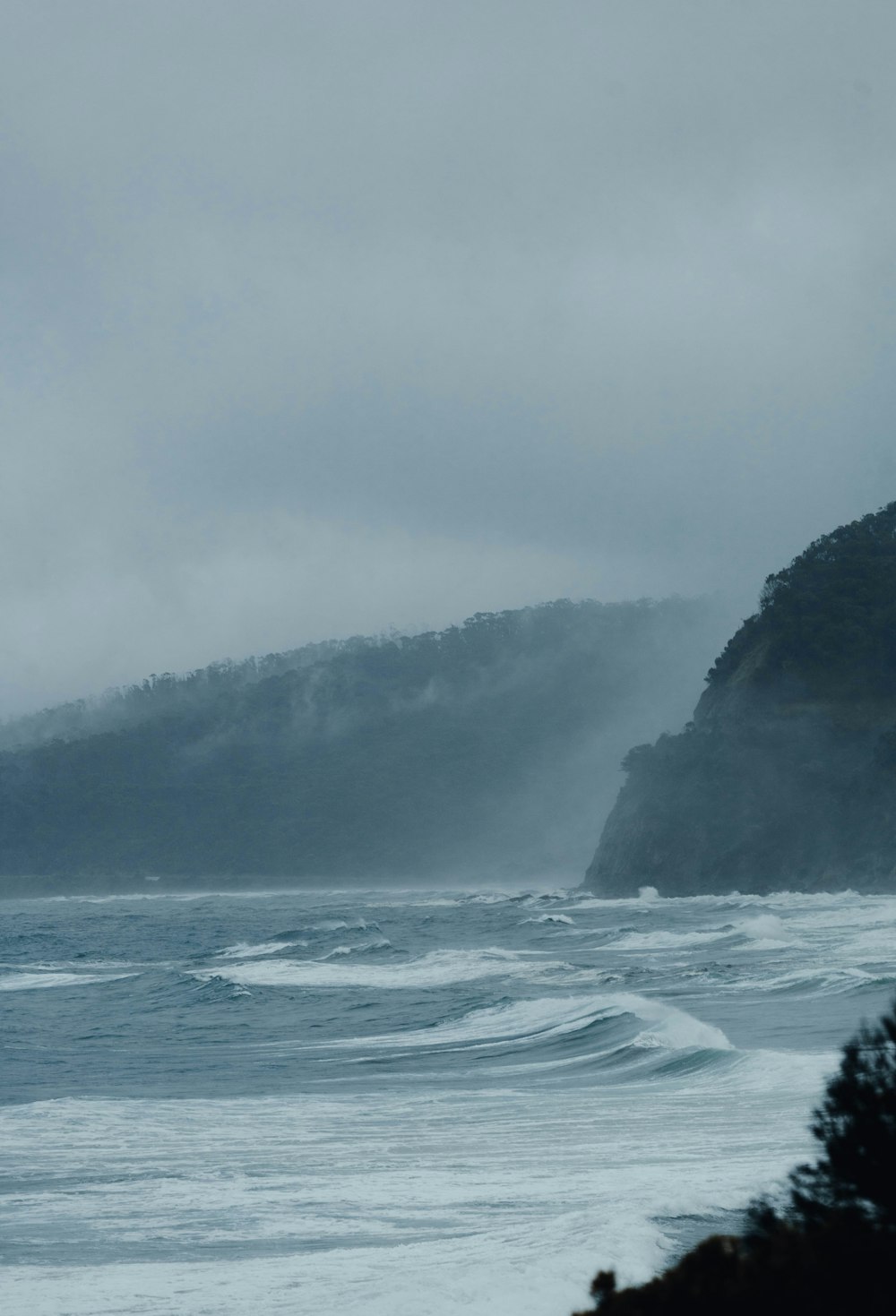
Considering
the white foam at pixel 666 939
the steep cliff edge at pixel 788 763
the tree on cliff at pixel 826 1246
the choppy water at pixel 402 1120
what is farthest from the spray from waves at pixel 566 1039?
the steep cliff edge at pixel 788 763

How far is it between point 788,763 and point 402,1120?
5541 cm

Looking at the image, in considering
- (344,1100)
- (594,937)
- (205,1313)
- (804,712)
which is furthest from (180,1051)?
(804,712)

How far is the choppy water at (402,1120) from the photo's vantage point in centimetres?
873

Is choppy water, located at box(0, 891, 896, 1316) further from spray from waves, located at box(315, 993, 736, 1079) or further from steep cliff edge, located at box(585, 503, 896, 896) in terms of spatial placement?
steep cliff edge, located at box(585, 503, 896, 896)

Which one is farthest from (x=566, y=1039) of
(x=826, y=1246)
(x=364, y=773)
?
(x=364, y=773)

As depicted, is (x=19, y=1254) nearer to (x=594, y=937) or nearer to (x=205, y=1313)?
(x=205, y=1313)

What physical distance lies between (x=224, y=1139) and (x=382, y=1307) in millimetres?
5943

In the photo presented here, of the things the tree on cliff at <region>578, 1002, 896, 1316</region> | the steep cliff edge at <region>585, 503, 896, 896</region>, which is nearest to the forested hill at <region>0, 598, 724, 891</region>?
the steep cliff edge at <region>585, 503, 896, 896</region>

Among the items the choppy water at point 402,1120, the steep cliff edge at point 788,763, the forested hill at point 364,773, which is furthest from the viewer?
the forested hill at point 364,773

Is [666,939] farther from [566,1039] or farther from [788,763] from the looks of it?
[788,763]

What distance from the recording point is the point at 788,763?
66.7 meters

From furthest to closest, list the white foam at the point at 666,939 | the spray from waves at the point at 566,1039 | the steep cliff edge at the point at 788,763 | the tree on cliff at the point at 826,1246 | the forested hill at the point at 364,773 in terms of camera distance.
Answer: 1. the forested hill at the point at 364,773
2. the steep cliff edge at the point at 788,763
3. the white foam at the point at 666,939
4. the spray from waves at the point at 566,1039
5. the tree on cliff at the point at 826,1246

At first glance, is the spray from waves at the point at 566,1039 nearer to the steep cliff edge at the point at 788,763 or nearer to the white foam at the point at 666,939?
the white foam at the point at 666,939

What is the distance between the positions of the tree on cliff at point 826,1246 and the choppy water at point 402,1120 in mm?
4099
